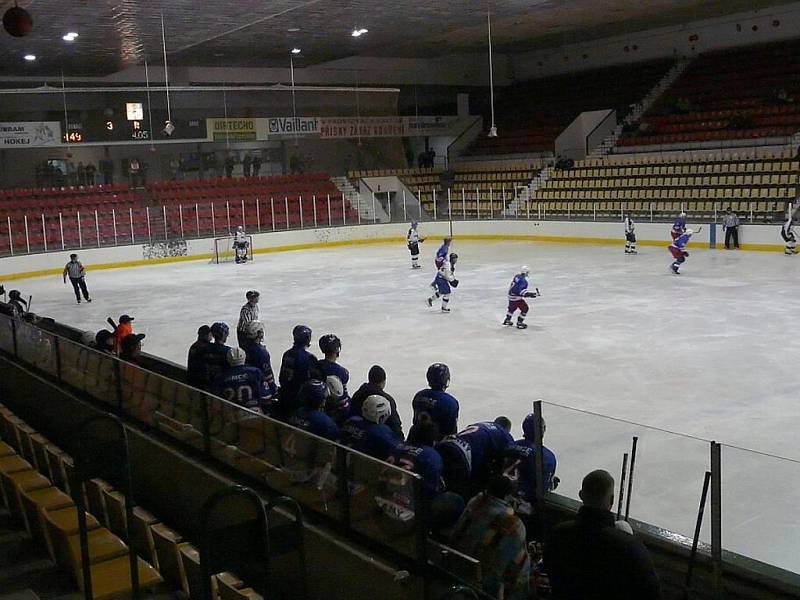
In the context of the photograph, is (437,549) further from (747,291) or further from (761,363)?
(747,291)

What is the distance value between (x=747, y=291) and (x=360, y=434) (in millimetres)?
12130

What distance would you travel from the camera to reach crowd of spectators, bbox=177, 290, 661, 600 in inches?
114

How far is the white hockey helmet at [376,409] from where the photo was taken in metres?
4.64

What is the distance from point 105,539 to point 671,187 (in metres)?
23.6

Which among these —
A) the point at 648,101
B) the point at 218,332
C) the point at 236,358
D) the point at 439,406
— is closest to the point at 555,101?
the point at 648,101

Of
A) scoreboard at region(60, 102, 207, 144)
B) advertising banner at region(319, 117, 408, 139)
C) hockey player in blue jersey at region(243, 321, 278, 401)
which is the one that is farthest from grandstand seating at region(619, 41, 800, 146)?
hockey player in blue jersey at region(243, 321, 278, 401)

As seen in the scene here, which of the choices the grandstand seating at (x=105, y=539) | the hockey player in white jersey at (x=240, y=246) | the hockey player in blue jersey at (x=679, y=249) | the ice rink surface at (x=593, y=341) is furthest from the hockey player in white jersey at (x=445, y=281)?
the hockey player in white jersey at (x=240, y=246)

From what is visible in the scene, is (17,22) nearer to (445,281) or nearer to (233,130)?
(445,281)

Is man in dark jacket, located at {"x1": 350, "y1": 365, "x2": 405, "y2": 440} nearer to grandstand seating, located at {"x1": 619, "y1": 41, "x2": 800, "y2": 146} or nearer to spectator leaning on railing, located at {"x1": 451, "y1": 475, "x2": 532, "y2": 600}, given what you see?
spectator leaning on railing, located at {"x1": 451, "y1": 475, "x2": 532, "y2": 600}

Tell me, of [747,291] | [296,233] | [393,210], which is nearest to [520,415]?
[747,291]

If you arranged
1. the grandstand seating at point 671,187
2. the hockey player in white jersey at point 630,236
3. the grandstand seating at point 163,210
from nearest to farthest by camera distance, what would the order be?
1. the hockey player in white jersey at point 630,236
2. the grandstand seating at point 671,187
3. the grandstand seating at point 163,210

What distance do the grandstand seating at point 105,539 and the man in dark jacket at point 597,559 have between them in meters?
1.52

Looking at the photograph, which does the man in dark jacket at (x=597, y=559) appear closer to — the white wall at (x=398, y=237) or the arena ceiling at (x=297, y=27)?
the arena ceiling at (x=297, y=27)

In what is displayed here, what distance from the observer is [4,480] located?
586cm
